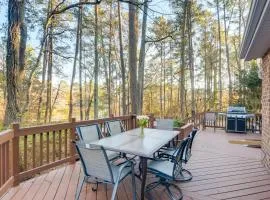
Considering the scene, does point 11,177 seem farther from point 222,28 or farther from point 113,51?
point 222,28

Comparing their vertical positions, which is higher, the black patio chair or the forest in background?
the forest in background

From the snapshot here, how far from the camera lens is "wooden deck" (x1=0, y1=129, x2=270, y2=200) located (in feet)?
10.3

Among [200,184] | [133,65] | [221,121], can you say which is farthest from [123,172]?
[221,121]

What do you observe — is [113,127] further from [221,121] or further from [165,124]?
[221,121]

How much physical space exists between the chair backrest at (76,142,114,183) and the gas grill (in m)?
7.42

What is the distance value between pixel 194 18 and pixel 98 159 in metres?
11.7

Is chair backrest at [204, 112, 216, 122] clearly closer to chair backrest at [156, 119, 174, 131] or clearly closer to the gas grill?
the gas grill

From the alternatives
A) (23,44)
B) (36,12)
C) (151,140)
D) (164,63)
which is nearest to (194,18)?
(164,63)

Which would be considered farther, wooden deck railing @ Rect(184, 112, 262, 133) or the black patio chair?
wooden deck railing @ Rect(184, 112, 262, 133)

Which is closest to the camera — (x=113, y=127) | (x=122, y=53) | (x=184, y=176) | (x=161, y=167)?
(x=161, y=167)

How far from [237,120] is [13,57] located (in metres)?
8.06

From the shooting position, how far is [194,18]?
12.4m

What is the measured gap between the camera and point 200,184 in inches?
140

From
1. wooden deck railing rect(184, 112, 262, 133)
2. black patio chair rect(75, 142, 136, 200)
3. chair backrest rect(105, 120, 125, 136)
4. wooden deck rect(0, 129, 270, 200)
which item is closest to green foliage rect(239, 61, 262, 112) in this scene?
wooden deck railing rect(184, 112, 262, 133)
